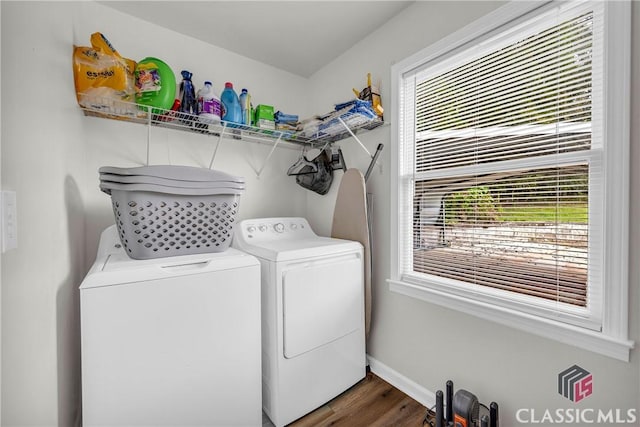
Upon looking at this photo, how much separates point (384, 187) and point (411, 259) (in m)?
0.54

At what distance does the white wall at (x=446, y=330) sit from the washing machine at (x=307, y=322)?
275 millimetres

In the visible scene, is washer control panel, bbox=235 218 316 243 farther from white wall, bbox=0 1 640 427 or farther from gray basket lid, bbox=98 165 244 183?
gray basket lid, bbox=98 165 244 183

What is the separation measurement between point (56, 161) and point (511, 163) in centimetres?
202

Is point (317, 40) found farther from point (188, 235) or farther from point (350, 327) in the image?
point (350, 327)

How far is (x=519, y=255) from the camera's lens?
1283 mm

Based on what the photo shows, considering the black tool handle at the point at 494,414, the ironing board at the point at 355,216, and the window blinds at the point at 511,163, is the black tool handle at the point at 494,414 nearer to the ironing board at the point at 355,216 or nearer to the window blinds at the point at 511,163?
the window blinds at the point at 511,163

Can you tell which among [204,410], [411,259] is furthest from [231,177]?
[411,259]

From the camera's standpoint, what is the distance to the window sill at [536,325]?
38.8 inches

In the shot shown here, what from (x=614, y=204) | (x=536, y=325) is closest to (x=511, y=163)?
(x=614, y=204)

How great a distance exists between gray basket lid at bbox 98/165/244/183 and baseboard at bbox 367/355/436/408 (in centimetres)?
163

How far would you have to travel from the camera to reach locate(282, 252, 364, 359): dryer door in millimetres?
1471

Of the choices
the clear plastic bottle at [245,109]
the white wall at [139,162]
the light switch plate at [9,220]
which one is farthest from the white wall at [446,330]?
the light switch plate at [9,220]

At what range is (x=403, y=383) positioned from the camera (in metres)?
1.74

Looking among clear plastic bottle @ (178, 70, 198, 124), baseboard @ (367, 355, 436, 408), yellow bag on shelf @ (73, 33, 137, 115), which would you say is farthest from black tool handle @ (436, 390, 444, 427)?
yellow bag on shelf @ (73, 33, 137, 115)
